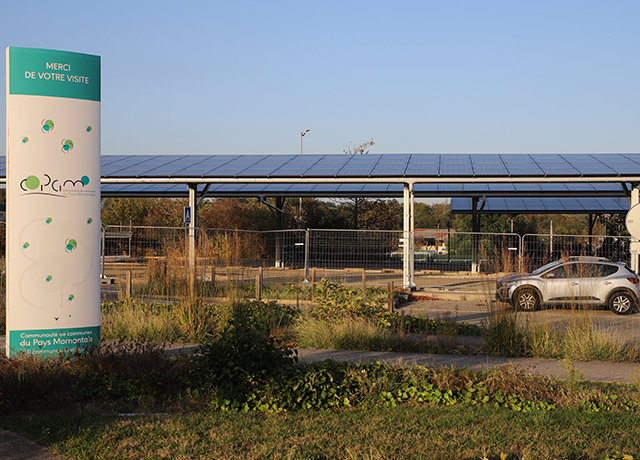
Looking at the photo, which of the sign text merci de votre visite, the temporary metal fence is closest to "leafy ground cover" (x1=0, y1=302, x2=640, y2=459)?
the sign text merci de votre visite

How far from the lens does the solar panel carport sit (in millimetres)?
18578

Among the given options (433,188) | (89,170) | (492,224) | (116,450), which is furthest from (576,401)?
(492,224)

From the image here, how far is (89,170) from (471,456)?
5621 mm

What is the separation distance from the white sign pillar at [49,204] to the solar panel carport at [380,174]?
11.7 metres

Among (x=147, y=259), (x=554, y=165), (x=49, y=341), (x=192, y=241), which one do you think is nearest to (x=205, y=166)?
(x=192, y=241)

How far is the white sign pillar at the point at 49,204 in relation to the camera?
726 cm

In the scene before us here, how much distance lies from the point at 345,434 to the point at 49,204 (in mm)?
4614

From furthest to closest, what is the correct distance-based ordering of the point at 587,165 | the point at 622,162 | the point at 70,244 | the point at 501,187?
the point at 501,187
the point at 622,162
the point at 587,165
the point at 70,244

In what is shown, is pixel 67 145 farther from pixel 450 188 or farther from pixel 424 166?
pixel 450 188

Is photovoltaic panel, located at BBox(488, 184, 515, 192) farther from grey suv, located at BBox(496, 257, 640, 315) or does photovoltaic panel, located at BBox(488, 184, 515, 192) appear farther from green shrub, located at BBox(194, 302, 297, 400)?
green shrub, located at BBox(194, 302, 297, 400)

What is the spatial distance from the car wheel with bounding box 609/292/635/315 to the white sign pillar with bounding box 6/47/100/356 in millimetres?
12874

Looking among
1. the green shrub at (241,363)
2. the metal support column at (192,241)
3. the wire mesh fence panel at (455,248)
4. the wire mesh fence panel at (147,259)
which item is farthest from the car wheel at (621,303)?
the green shrub at (241,363)

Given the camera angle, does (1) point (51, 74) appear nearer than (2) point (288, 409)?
No

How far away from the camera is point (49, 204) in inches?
289
